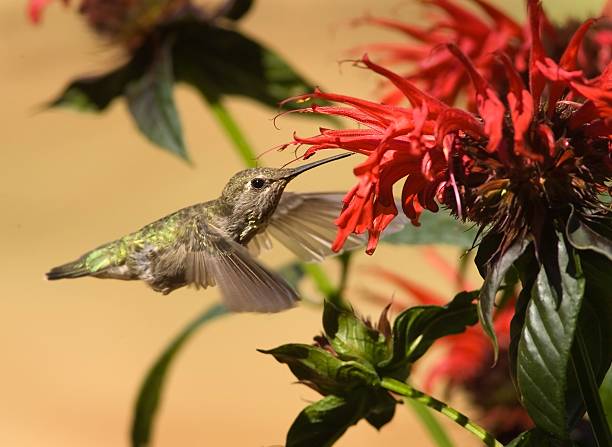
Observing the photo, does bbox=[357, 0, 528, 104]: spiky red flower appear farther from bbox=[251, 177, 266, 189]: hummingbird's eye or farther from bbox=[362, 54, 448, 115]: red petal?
bbox=[362, 54, 448, 115]: red petal

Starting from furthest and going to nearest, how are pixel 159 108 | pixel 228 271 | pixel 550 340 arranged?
pixel 159 108
pixel 228 271
pixel 550 340

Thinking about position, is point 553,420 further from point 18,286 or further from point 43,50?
point 43,50

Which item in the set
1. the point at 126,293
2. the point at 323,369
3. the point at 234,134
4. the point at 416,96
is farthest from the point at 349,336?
the point at 126,293

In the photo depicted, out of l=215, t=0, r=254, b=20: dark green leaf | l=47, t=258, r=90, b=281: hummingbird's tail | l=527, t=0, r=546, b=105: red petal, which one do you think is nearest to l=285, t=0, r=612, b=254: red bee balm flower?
l=527, t=0, r=546, b=105: red petal

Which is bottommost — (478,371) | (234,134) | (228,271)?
(478,371)

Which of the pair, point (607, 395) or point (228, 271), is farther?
point (228, 271)

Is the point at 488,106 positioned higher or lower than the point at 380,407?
higher

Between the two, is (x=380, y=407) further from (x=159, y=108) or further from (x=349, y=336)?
(x=159, y=108)
